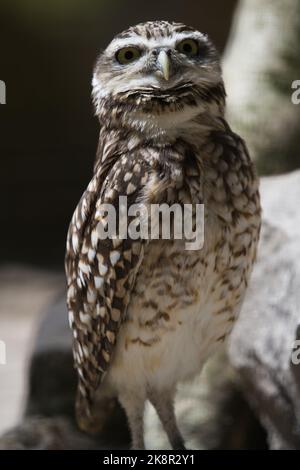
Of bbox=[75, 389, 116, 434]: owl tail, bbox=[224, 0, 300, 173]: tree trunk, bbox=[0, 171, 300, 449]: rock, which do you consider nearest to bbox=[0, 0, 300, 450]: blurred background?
bbox=[224, 0, 300, 173]: tree trunk

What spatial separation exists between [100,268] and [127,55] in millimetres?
630

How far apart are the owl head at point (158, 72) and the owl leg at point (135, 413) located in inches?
38.0

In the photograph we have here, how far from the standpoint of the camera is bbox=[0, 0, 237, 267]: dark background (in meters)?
7.71

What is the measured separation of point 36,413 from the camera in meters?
4.20

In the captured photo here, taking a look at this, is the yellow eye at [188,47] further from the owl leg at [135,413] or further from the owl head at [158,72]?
the owl leg at [135,413]

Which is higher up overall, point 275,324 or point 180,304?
point 180,304

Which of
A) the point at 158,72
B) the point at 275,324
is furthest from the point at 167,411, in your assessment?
the point at 158,72

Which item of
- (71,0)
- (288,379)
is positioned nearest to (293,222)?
(288,379)

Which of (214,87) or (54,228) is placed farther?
(54,228)

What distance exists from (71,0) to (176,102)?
5.48 metres

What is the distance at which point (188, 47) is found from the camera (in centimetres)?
252

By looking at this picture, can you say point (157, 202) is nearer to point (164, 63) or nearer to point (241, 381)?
point (164, 63)

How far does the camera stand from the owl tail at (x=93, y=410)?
305 centimetres

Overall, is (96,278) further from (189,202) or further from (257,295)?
(257,295)
